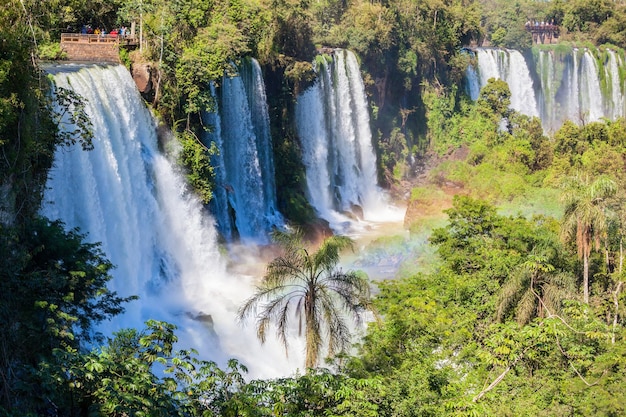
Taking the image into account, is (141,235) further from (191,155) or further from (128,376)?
(128,376)

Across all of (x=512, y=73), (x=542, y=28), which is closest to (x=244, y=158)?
(x=512, y=73)

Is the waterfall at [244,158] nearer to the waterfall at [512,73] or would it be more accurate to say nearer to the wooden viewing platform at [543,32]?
the waterfall at [512,73]

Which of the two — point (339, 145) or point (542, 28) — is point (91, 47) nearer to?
point (339, 145)

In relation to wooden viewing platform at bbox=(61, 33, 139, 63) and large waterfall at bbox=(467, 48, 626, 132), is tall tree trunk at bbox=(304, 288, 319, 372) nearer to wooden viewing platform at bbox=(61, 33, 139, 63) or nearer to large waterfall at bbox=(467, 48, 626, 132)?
wooden viewing platform at bbox=(61, 33, 139, 63)

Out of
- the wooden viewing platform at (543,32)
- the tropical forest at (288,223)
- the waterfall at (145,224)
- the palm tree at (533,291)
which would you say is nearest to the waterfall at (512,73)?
the tropical forest at (288,223)

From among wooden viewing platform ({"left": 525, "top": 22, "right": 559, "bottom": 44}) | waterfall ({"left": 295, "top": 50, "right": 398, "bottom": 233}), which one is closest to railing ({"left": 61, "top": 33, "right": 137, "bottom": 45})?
waterfall ({"left": 295, "top": 50, "right": 398, "bottom": 233})

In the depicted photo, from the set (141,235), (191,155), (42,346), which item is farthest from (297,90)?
(42,346)

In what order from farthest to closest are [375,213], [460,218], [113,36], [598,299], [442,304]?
[375,213] → [113,36] → [460,218] → [598,299] → [442,304]
